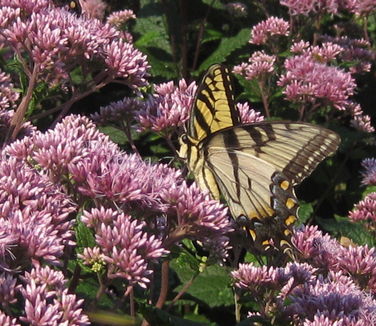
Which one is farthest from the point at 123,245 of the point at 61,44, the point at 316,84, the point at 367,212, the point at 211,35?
the point at 211,35

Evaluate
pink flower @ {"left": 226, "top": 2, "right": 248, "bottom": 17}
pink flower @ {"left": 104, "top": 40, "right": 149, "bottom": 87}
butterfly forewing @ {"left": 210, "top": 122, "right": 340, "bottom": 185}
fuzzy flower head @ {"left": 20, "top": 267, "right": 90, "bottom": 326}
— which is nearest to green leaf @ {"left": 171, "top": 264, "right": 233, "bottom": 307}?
butterfly forewing @ {"left": 210, "top": 122, "right": 340, "bottom": 185}

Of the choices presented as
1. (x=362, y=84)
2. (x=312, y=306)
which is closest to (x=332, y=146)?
(x=312, y=306)

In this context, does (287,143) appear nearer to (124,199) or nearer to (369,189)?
(124,199)

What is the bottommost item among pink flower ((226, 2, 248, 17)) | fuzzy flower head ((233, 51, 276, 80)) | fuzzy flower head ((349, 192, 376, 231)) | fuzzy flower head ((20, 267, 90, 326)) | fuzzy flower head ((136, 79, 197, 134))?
fuzzy flower head ((349, 192, 376, 231))

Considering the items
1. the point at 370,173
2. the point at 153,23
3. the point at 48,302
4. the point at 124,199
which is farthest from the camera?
the point at 153,23

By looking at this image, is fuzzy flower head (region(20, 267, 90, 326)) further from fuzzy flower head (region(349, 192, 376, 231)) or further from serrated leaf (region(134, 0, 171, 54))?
serrated leaf (region(134, 0, 171, 54))

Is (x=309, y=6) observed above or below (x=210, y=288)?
above

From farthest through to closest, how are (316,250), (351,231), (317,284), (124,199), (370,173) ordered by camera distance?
(370,173)
(351,231)
(316,250)
(317,284)
(124,199)

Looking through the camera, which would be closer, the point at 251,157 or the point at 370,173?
the point at 251,157

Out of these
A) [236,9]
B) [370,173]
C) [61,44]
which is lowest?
[370,173]
